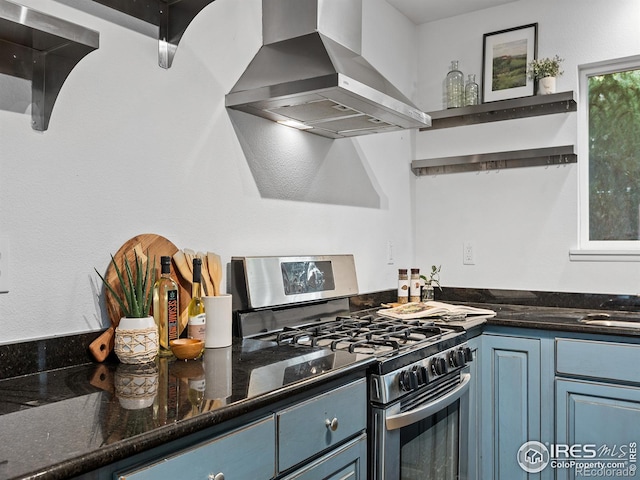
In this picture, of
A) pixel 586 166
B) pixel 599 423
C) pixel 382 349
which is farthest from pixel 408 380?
pixel 586 166

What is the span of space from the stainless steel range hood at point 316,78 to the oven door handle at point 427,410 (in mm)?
1011

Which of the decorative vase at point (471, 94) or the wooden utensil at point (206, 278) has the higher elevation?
A: the decorative vase at point (471, 94)

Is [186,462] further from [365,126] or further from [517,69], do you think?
[517,69]

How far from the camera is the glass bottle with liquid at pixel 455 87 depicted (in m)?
2.98

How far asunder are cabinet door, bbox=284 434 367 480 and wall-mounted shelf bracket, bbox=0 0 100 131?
1.10 metres

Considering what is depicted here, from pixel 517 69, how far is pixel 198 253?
2.05 m

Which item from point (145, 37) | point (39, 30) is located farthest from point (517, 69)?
point (39, 30)

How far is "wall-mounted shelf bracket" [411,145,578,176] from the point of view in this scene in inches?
106

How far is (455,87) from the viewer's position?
2992mm

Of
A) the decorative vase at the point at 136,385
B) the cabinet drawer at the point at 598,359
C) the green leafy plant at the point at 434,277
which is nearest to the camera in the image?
the decorative vase at the point at 136,385

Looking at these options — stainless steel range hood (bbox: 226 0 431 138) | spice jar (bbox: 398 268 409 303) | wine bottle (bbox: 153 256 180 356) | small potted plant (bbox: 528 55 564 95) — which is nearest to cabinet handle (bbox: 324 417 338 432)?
wine bottle (bbox: 153 256 180 356)

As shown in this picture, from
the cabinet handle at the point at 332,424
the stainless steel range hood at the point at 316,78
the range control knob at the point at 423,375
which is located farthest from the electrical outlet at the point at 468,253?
the cabinet handle at the point at 332,424

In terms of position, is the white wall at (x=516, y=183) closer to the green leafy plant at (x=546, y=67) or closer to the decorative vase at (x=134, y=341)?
the green leafy plant at (x=546, y=67)

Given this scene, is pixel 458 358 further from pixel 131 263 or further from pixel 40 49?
pixel 40 49
